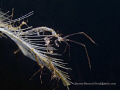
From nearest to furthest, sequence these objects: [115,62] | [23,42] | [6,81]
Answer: [23,42], [115,62], [6,81]

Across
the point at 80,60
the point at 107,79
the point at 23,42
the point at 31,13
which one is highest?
the point at 31,13

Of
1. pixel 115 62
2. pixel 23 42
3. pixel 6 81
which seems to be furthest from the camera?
pixel 6 81

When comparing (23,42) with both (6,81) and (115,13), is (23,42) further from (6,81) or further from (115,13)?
(115,13)

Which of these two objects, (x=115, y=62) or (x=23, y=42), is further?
(x=115, y=62)

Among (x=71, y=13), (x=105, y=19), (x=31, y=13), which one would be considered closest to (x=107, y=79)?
(x=105, y=19)

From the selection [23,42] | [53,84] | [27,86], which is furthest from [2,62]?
[23,42]

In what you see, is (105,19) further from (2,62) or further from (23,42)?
(2,62)

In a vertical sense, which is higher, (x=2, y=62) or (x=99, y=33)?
(x=2, y=62)
